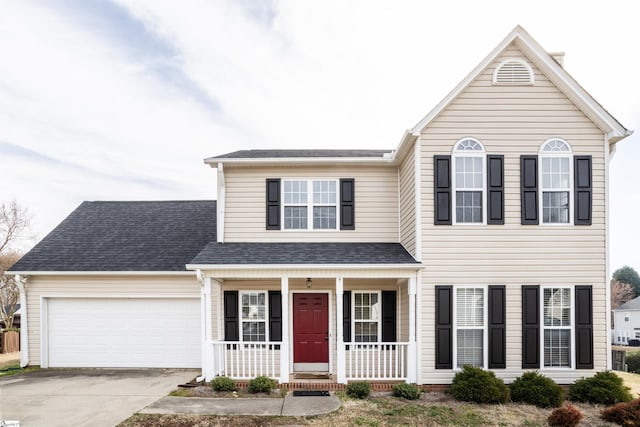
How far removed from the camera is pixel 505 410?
7.62 m

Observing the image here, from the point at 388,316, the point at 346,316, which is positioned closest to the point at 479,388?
the point at 388,316

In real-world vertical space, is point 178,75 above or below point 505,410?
above

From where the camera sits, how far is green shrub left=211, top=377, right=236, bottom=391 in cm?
879

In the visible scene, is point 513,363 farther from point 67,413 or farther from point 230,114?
point 230,114

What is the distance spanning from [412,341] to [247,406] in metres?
3.86

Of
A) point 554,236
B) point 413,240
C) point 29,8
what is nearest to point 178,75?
point 29,8

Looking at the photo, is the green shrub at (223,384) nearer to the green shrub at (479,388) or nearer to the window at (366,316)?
the window at (366,316)

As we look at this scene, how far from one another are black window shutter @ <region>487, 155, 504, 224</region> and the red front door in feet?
15.4

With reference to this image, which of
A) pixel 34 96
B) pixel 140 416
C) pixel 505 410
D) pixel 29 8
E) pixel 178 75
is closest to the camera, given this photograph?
pixel 140 416

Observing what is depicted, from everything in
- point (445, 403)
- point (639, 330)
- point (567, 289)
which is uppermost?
point (567, 289)

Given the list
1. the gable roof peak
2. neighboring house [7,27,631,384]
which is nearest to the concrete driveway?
neighboring house [7,27,631,384]

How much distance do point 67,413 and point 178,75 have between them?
1506 centimetres

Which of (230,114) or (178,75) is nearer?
(178,75)

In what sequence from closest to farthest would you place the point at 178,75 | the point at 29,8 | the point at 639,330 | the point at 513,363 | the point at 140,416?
the point at 140,416
the point at 513,363
the point at 29,8
the point at 178,75
the point at 639,330
